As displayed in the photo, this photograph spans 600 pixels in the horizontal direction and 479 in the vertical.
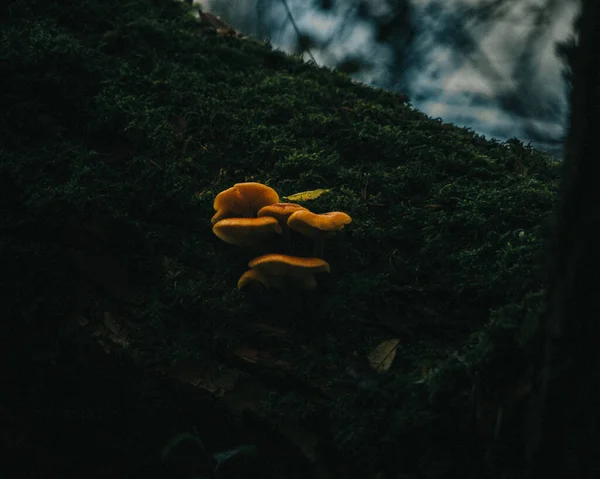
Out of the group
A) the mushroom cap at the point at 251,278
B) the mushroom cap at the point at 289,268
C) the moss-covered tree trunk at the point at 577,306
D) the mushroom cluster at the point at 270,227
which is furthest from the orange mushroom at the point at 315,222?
the moss-covered tree trunk at the point at 577,306

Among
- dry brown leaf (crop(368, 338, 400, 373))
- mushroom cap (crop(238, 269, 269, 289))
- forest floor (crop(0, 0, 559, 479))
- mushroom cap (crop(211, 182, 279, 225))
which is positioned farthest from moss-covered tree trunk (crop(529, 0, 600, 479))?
mushroom cap (crop(211, 182, 279, 225))

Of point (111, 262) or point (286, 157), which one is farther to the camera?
point (286, 157)

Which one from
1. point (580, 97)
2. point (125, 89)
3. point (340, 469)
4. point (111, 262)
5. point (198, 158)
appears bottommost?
point (340, 469)

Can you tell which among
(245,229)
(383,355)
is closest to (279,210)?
(245,229)

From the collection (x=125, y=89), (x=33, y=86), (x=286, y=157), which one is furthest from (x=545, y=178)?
(x=33, y=86)

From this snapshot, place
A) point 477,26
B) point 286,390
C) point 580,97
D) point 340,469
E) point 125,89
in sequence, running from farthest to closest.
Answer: point 477,26 < point 125,89 < point 286,390 < point 340,469 < point 580,97

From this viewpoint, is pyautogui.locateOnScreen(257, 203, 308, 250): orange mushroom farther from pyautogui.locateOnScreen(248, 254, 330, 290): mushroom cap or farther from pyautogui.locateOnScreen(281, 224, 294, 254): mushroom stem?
pyautogui.locateOnScreen(248, 254, 330, 290): mushroom cap

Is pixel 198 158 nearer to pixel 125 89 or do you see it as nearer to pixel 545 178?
pixel 125 89

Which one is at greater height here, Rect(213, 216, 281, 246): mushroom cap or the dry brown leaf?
Rect(213, 216, 281, 246): mushroom cap
